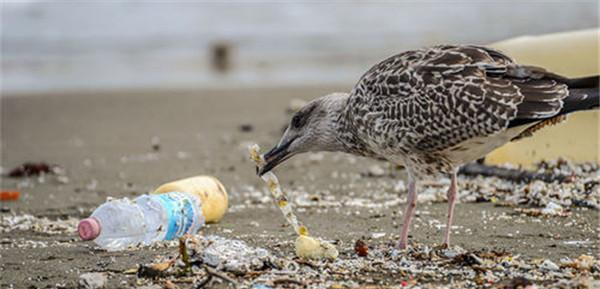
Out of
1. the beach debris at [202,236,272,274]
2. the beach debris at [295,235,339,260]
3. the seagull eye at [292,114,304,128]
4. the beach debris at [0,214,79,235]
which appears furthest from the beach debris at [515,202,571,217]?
the beach debris at [0,214,79,235]

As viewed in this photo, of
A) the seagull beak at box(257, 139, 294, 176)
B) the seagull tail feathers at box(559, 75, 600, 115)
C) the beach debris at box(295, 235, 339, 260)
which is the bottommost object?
the beach debris at box(295, 235, 339, 260)

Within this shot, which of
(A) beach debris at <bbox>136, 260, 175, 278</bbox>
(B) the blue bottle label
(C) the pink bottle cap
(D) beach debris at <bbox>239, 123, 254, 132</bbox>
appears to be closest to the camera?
(A) beach debris at <bbox>136, 260, 175, 278</bbox>

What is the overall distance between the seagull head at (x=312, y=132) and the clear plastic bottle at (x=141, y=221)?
0.53 m

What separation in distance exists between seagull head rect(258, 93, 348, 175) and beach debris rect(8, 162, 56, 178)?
354cm

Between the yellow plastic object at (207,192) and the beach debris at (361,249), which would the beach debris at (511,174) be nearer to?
the yellow plastic object at (207,192)

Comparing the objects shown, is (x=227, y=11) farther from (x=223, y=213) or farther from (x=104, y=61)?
(x=223, y=213)

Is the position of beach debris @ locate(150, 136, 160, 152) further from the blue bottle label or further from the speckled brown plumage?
the speckled brown plumage

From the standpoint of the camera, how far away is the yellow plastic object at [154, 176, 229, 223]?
6.41 m

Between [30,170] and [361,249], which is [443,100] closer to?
[361,249]

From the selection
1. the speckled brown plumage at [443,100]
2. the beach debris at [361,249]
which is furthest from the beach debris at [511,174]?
the beach debris at [361,249]

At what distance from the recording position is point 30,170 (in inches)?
352

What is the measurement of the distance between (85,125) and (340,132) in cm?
712

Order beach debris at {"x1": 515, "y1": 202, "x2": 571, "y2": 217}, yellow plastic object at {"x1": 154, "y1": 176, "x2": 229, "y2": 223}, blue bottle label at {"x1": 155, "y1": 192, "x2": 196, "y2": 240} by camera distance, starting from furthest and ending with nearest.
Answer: yellow plastic object at {"x1": 154, "y1": 176, "x2": 229, "y2": 223} → beach debris at {"x1": 515, "y1": 202, "x2": 571, "y2": 217} → blue bottle label at {"x1": 155, "y1": 192, "x2": 196, "y2": 240}

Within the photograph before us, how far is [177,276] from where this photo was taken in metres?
4.76
